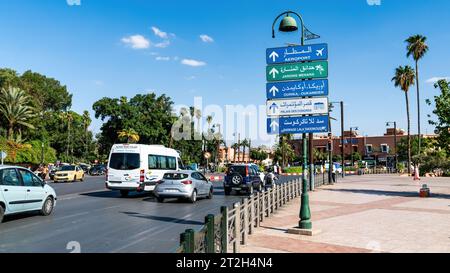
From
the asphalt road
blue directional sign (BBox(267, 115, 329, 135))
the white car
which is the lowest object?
the asphalt road

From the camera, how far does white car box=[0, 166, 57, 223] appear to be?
11758 millimetres

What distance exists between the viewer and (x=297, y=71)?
11977 millimetres

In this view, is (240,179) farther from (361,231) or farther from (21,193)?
(21,193)

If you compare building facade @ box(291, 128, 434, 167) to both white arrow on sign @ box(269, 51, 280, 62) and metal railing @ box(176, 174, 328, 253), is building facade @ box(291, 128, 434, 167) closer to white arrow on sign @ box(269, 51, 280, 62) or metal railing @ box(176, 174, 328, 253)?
metal railing @ box(176, 174, 328, 253)

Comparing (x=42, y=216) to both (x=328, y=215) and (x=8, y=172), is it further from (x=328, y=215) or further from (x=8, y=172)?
(x=328, y=215)

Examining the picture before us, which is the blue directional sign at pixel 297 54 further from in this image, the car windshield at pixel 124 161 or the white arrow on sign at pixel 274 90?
the car windshield at pixel 124 161

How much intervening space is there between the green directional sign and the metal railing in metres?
3.57

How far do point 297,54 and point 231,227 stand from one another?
5.79 metres

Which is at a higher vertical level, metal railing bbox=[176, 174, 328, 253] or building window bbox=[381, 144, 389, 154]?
building window bbox=[381, 144, 389, 154]

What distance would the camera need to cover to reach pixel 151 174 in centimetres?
2128

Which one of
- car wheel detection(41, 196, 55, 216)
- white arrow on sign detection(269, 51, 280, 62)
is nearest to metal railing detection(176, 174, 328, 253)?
white arrow on sign detection(269, 51, 280, 62)

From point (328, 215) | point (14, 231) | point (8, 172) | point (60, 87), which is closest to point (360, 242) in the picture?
point (328, 215)

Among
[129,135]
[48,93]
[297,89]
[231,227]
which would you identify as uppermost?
[48,93]

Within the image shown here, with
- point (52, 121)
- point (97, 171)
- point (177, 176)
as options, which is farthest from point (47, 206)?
point (52, 121)
